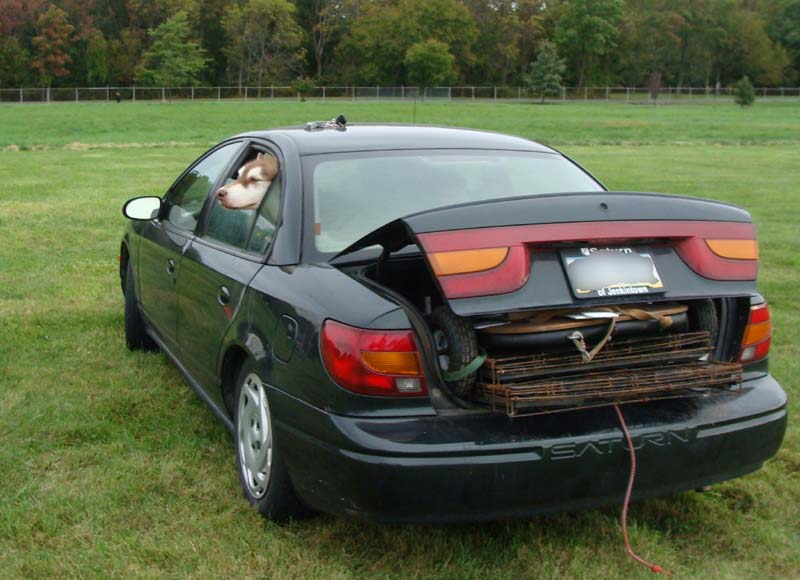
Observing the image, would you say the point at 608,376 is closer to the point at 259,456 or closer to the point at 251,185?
the point at 259,456

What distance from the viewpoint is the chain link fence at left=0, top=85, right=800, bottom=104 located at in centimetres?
8050

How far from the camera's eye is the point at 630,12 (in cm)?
10756

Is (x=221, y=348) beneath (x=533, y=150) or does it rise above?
beneath

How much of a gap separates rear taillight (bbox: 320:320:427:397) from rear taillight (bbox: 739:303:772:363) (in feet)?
4.20

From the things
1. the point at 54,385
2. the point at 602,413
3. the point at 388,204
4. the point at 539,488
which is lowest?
the point at 54,385

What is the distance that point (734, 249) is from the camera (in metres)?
3.11

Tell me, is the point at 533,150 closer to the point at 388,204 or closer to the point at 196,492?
the point at 388,204

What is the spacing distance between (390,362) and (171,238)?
2.25 metres

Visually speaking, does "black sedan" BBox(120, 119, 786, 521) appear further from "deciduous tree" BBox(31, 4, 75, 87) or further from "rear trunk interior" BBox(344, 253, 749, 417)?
"deciduous tree" BBox(31, 4, 75, 87)

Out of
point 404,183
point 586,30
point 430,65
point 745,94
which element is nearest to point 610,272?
point 404,183

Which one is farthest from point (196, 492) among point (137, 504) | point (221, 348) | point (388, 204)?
point (388, 204)

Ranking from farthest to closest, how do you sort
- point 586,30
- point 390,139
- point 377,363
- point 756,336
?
point 586,30, point 390,139, point 756,336, point 377,363

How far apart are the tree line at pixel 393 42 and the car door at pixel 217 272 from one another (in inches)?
3339

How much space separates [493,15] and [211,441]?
104049 mm
